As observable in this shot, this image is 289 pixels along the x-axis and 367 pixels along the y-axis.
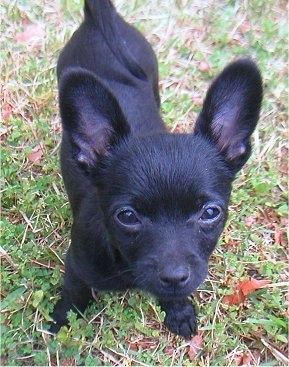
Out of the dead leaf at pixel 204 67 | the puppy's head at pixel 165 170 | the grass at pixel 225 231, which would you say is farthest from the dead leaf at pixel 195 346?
the dead leaf at pixel 204 67

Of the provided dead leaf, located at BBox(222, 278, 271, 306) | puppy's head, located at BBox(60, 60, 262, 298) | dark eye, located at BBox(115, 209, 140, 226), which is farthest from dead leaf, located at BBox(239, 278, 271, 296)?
dark eye, located at BBox(115, 209, 140, 226)

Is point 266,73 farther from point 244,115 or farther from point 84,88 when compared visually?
point 84,88

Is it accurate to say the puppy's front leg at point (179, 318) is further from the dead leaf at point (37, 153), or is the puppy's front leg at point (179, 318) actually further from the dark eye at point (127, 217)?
the dead leaf at point (37, 153)

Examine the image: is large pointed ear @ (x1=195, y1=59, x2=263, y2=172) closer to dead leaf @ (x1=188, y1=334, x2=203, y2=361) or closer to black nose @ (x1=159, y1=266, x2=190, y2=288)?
black nose @ (x1=159, y1=266, x2=190, y2=288)

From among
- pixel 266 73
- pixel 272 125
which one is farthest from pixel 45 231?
pixel 266 73

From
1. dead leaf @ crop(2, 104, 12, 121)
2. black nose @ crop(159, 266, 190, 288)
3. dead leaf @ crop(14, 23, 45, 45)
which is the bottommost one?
dead leaf @ crop(2, 104, 12, 121)

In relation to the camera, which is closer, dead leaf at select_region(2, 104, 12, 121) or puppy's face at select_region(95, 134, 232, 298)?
puppy's face at select_region(95, 134, 232, 298)
